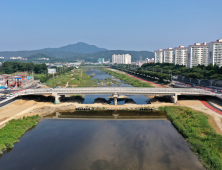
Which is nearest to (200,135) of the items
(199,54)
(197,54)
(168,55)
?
(197,54)

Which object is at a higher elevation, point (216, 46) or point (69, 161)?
point (216, 46)

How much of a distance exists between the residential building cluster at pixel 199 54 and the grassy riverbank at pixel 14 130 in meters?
57.7

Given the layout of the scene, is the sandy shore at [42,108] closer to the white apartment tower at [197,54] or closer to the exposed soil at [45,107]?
the exposed soil at [45,107]

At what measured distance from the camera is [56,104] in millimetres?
33188

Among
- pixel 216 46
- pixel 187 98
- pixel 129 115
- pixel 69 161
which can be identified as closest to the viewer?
pixel 69 161

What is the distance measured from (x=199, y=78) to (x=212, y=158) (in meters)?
38.4

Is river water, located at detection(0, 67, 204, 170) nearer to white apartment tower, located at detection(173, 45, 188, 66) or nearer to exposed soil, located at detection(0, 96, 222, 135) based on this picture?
exposed soil, located at detection(0, 96, 222, 135)

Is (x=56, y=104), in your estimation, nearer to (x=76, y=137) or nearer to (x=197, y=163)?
(x=76, y=137)

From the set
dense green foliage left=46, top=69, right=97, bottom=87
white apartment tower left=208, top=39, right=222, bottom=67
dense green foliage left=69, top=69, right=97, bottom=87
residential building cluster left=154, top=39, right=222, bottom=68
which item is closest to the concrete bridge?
dense green foliage left=46, top=69, right=97, bottom=87

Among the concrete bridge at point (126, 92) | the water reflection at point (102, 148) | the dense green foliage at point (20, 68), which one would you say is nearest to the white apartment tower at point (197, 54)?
the concrete bridge at point (126, 92)

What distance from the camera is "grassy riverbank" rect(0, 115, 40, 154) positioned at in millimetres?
18406

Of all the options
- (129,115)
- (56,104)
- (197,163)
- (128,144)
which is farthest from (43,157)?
(56,104)

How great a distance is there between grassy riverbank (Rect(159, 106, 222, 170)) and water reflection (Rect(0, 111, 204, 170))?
0.67m

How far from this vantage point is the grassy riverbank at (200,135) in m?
15.4
